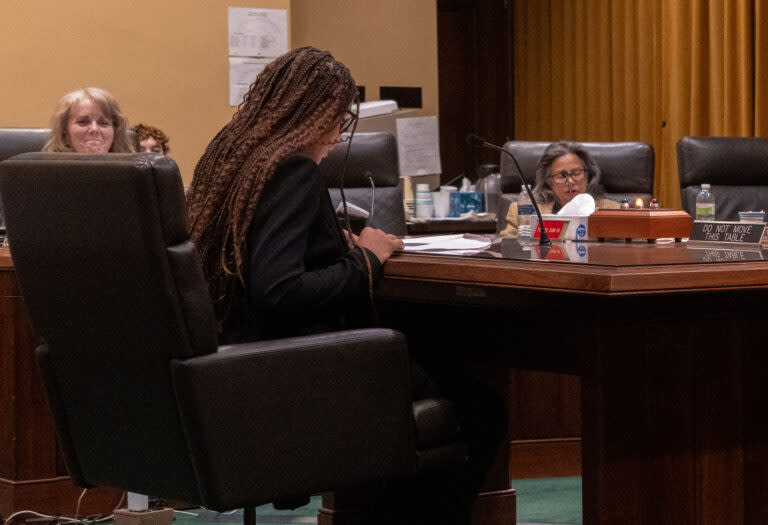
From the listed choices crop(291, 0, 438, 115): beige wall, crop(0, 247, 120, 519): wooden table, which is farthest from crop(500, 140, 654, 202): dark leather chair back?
crop(0, 247, 120, 519): wooden table

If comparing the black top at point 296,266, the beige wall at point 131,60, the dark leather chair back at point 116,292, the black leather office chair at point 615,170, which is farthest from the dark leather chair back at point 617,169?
the dark leather chair back at point 116,292

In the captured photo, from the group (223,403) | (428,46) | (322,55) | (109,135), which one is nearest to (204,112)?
(109,135)

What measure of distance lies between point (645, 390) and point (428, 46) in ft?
14.3

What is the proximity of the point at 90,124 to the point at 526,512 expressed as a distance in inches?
78.6

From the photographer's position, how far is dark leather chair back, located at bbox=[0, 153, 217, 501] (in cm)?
152

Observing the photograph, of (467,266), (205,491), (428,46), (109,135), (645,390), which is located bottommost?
(205,491)

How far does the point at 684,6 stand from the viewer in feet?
17.4

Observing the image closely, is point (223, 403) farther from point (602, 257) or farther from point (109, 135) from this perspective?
point (109, 135)

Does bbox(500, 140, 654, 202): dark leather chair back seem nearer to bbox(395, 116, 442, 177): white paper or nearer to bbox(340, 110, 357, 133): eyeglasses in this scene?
bbox(395, 116, 442, 177): white paper

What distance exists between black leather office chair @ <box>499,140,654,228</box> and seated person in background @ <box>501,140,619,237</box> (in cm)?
8

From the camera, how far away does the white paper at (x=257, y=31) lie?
15.3 ft

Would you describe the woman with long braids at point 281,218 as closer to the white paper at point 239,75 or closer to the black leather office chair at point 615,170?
the black leather office chair at point 615,170

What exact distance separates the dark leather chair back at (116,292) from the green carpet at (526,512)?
115cm

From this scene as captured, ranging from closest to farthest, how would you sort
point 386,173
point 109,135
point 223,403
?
point 223,403 → point 109,135 → point 386,173
